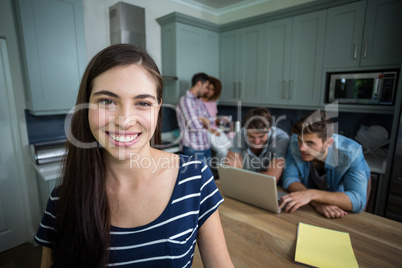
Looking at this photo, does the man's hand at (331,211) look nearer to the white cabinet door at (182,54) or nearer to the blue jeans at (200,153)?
the blue jeans at (200,153)

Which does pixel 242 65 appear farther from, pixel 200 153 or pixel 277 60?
pixel 200 153

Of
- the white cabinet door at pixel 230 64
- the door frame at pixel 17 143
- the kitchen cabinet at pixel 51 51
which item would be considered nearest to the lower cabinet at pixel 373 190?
the white cabinet door at pixel 230 64

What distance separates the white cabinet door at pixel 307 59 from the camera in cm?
264

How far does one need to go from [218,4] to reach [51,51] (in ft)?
8.60

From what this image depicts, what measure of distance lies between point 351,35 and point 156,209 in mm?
2687

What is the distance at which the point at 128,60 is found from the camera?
0.70 metres

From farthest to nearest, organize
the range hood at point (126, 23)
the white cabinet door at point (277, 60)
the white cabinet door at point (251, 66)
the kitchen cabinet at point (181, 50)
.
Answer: the white cabinet door at point (251, 66), the kitchen cabinet at point (181, 50), the white cabinet door at point (277, 60), the range hood at point (126, 23)

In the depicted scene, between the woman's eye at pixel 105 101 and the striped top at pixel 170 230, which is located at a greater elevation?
the woman's eye at pixel 105 101

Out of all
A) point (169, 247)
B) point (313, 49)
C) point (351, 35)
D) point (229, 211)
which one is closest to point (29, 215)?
point (229, 211)

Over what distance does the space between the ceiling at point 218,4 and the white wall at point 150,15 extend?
5cm

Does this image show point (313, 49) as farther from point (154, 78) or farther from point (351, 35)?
point (154, 78)

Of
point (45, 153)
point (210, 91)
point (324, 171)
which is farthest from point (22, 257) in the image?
point (324, 171)

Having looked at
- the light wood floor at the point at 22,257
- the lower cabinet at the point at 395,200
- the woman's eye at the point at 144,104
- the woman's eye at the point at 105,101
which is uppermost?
the woman's eye at the point at 105,101

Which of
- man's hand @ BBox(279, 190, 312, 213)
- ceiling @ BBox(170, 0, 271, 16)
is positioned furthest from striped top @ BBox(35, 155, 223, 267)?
ceiling @ BBox(170, 0, 271, 16)
